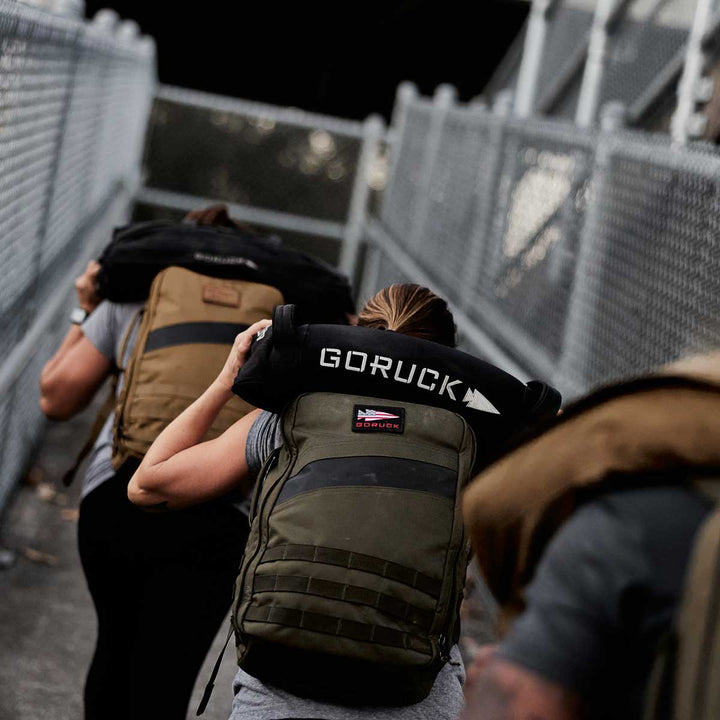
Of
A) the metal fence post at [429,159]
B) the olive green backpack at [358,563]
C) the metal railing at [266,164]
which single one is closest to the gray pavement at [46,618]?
the olive green backpack at [358,563]

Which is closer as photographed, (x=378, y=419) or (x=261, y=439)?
(x=378, y=419)

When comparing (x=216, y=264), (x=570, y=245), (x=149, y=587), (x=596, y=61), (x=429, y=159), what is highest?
(x=596, y=61)

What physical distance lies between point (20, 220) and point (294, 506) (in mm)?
2762

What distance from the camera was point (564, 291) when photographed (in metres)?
5.30

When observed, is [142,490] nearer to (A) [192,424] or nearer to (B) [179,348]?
(A) [192,424]

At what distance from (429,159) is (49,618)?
19.3ft

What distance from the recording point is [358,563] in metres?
1.91

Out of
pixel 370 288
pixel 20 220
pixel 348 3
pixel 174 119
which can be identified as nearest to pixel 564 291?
pixel 20 220

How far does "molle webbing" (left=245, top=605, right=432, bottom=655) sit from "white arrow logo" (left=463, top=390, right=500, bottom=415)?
19.0 inches

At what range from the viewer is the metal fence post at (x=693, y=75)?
5.82 m

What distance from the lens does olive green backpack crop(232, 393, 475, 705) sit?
75.4 inches

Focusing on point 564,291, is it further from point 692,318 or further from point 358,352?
point 358,352

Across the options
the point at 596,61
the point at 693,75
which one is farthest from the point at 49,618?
the point at 596,61

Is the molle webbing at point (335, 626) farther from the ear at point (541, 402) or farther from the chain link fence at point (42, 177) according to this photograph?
the chain link fence at point (42, 177)
